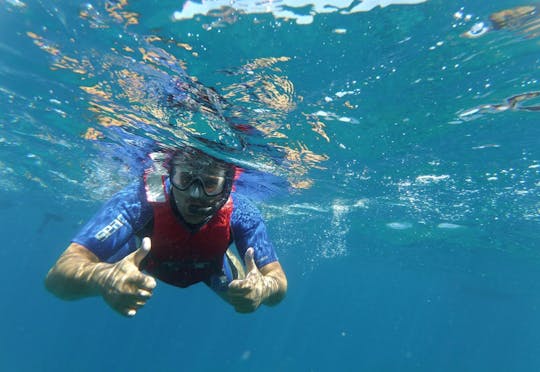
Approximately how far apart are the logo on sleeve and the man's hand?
84.7 inches

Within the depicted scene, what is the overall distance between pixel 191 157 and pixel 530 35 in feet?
34.6

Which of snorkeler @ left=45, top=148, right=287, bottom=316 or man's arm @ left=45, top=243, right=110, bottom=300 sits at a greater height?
snorkeler @ left=45, top=148, right=287, bottom=316

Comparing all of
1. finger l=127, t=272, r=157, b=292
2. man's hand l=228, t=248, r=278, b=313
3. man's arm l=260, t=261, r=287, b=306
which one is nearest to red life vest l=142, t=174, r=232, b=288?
man's arm l=260, t=261, r=287, b=306

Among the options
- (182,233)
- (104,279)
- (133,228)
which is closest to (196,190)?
(182,233)

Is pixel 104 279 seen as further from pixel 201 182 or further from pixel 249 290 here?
pixel 201 182

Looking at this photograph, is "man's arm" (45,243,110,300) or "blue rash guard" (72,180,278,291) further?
"blue rash guard" (72,180,278,291)

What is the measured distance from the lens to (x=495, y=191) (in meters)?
16.8

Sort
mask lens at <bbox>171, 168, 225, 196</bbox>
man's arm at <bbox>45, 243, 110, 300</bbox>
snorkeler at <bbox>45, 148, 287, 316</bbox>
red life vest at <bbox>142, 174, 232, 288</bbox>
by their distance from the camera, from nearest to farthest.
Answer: man's arm at <bbox>45, 243, 110, 300</bbox>
snorkeler at <bbox>45, 148, 287, 316</bbox>
red life vest at <bbox>142, 174, 232, 288</bbox>
mask lens at <bbox>171, 168, 225, 196</bbox>

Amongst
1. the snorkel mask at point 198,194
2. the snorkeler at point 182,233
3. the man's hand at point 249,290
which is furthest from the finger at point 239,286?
the snorkel mask at point 198,194

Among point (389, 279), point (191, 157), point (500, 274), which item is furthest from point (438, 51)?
point (389, 279)

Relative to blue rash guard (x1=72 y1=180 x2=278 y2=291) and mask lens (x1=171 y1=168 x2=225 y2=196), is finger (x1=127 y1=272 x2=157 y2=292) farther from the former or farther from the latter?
mask lens (x1=171 y1=168 x2=225 y2=196)

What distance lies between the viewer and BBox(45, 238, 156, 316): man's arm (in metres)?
3.25

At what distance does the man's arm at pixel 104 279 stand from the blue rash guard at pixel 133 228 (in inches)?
13.2

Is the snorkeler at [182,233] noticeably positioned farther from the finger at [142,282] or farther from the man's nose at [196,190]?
the finger at [142,282]
